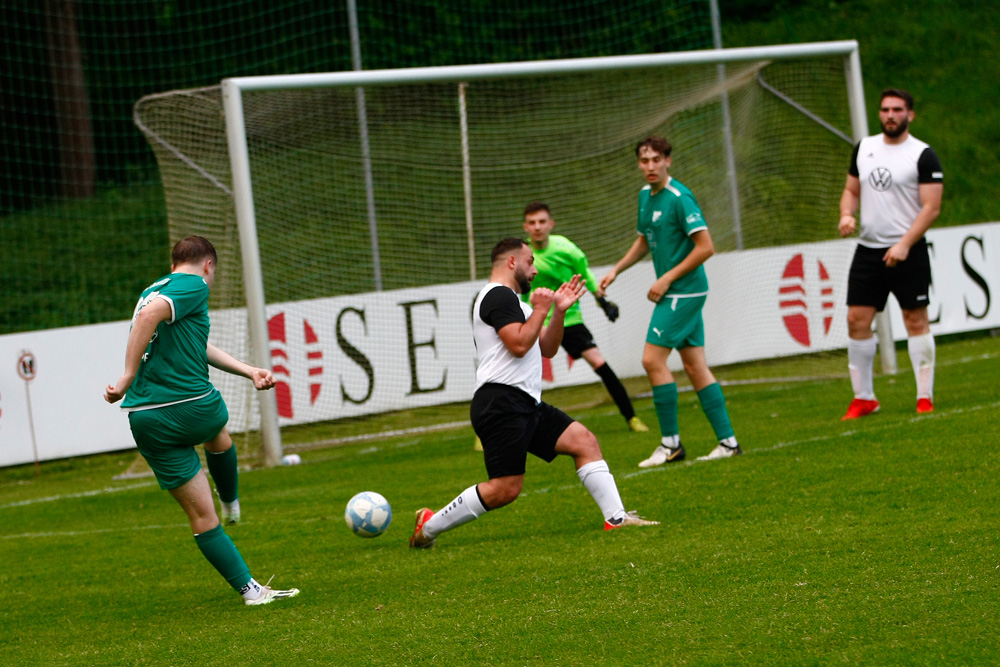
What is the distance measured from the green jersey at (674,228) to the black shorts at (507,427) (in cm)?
223

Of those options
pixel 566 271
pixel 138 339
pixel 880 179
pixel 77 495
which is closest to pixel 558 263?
pixel 566 271

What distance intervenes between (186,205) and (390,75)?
2.37 m

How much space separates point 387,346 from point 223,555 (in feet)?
22.4

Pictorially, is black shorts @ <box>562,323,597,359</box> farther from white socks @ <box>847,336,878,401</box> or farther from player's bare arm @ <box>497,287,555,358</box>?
player's bare arm @ <box>497,287,555,358</box>

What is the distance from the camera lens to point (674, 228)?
7688mm

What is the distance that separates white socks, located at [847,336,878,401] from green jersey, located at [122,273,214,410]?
17.8ft

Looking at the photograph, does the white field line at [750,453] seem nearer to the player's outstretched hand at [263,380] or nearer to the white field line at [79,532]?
the white field line at [79,532]

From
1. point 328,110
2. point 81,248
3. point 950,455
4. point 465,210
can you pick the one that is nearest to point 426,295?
point 465,210

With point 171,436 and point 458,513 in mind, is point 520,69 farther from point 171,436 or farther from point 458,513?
point 171,436

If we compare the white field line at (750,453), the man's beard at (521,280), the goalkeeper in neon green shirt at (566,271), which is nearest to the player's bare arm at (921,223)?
the white field line at (750,453)

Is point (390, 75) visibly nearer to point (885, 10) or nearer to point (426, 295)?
point (426, 295)

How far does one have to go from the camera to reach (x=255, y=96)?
10.8 meters

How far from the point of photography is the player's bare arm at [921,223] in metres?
8.12

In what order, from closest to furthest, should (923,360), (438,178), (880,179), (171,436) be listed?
(171,436) < (880,179) < (923,360) < (438,178)
